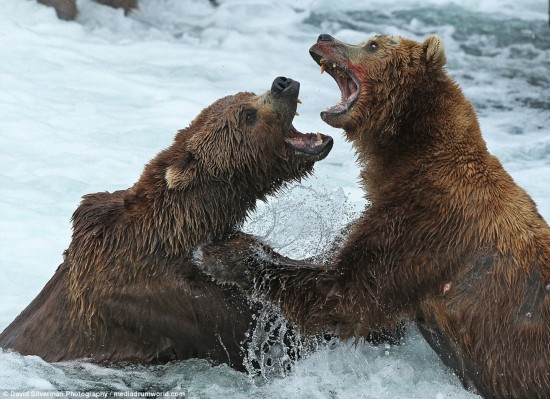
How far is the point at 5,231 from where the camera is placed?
9.83m

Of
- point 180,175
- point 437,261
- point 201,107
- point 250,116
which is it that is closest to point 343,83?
point 250,116

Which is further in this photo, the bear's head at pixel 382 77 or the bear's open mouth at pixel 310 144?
the bear's open mouth at pixel 310 144

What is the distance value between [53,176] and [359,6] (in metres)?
8.28

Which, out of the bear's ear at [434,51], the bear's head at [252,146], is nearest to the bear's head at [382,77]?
the bear's ear at [434,51]

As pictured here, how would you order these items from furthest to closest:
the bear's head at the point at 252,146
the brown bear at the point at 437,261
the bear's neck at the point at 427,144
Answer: the bear's head at the point at 252,146, the bear's neck at the point at 427,144, the brown bear at the point at 437,261

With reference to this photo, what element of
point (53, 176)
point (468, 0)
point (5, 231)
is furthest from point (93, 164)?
point (468, 0)

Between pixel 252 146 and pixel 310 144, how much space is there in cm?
37

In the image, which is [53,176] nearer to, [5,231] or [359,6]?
[5,231]

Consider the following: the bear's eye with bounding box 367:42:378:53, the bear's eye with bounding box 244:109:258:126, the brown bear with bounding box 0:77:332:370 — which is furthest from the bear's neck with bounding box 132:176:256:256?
the bear's eye with bounding box 367:42:378:53

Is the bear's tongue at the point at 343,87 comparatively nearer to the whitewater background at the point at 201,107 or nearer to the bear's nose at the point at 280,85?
the bear's nose at the point at 280,85

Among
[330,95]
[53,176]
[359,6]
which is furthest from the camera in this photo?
[359,6]

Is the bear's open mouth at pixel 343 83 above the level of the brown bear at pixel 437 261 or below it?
above

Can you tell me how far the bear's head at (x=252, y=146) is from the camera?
678cm

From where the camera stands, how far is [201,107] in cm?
1283
